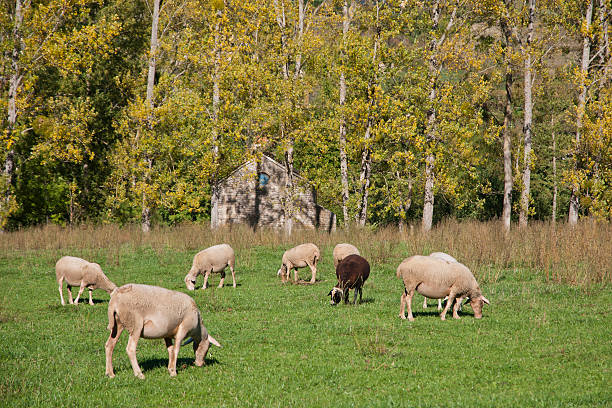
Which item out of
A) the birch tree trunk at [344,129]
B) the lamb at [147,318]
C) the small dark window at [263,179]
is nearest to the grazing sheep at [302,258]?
the lamb at [147,318]

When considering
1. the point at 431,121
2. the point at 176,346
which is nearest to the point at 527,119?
the point at 431,121

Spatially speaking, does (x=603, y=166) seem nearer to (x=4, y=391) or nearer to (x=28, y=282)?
(x=28, y=282)

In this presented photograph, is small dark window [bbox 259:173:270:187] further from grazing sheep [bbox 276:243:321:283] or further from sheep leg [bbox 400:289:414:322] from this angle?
sheep leg [bbox 400:289:414:322]

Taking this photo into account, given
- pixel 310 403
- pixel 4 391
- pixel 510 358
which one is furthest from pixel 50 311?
pixel 510 358

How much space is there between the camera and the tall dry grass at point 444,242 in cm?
2177

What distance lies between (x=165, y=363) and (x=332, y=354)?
121 inches

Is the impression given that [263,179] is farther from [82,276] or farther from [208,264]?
[82,276]

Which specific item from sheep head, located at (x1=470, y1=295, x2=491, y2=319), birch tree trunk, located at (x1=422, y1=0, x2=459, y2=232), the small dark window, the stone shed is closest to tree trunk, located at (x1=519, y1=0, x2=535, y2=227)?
birch tree trunk, located at (x1=422, y1=0, x2=459, y2=232)

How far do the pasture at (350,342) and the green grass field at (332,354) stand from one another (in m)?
0.04

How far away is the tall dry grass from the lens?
21766 mm

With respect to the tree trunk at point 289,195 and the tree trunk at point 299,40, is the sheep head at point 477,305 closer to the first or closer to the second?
the tree trunk at point 289,195

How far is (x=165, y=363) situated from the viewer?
11867mm

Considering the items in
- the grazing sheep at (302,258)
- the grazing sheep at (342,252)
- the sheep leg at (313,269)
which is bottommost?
the sheep leg at (313,269)

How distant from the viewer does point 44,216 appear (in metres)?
47.4
